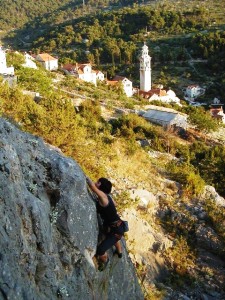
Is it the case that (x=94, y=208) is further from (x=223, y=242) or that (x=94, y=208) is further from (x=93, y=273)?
(x=223, y=242)

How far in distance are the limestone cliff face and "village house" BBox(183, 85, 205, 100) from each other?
54414 mm

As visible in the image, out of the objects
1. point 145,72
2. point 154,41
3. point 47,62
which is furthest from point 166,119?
point 154,41

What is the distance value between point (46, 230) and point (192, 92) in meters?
56.5

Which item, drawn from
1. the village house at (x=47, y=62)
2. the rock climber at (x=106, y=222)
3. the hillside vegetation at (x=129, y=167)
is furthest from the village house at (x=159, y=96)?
the rock climber at (x=106, y=222)

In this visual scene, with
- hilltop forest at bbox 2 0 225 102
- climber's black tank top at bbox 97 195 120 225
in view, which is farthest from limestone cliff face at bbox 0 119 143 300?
hilltop forest at bbox 2 0 225 102

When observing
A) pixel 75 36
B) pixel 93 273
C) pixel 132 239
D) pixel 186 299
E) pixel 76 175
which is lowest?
pixel 186 299

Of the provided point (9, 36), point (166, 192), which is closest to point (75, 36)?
point (9, 36)

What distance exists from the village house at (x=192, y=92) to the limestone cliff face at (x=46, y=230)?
179ft

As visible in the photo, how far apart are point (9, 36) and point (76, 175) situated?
350 feet

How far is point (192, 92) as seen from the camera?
192ft

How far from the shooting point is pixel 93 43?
273ft

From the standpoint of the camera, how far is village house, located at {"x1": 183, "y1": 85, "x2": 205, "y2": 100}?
192 ft

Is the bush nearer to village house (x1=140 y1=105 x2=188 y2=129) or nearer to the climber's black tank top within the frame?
the climber's black tank top

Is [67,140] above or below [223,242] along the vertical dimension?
above
